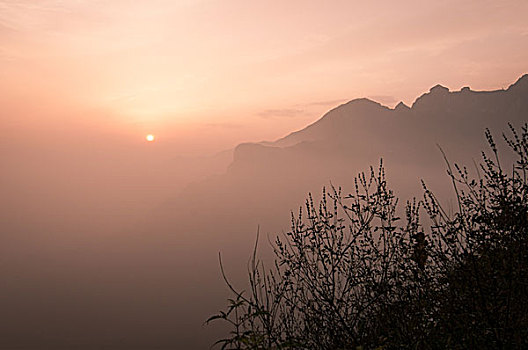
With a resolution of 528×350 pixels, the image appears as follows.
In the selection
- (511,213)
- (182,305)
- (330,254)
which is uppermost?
(511,213)

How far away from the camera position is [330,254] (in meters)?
4.66

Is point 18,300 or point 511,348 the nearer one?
point 511,348

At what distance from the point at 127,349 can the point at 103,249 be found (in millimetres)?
116664

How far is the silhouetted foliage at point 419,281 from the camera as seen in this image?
3.08 metres

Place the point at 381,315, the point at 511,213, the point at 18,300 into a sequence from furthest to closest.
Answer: the point at 18,300 → the point at 381,315 → the point at 511,213

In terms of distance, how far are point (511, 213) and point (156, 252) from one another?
186m

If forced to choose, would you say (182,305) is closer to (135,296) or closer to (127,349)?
(135,296)

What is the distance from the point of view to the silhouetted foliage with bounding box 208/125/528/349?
3084 millimetres

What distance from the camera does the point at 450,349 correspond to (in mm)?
3301

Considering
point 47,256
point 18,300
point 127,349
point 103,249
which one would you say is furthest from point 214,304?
point 47,256

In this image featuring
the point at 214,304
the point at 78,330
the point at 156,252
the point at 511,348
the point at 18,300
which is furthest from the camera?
the point at 156,252

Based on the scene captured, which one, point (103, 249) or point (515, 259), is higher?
point (515, 259)

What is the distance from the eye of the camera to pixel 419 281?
375cm

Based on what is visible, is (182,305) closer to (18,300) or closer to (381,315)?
(18,300)
